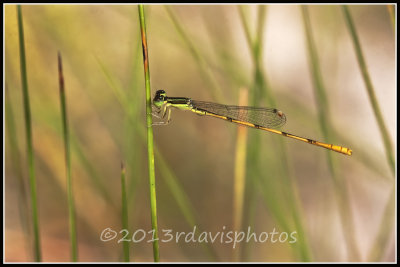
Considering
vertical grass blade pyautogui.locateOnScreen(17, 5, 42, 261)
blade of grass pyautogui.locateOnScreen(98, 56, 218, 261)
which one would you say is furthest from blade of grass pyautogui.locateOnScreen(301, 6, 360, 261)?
vertical grass blade pyautogui.locateOnScreen(17, 5, 42, 261)

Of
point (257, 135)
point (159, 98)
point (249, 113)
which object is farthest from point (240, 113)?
point (159, 98)

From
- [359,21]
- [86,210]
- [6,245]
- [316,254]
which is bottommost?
[316,254]

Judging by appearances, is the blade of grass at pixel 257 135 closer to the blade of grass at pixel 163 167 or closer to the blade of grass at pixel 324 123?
the blade of grass at pixel 324 123

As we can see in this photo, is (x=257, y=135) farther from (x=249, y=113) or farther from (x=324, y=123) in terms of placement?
(x=324, y=123)

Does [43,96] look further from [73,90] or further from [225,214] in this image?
[225,214]

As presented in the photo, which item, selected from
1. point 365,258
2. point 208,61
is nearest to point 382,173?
point 365,258

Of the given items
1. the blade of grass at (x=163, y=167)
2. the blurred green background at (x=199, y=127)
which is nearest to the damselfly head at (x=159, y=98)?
the blade of grass at (x=163, y=167)
